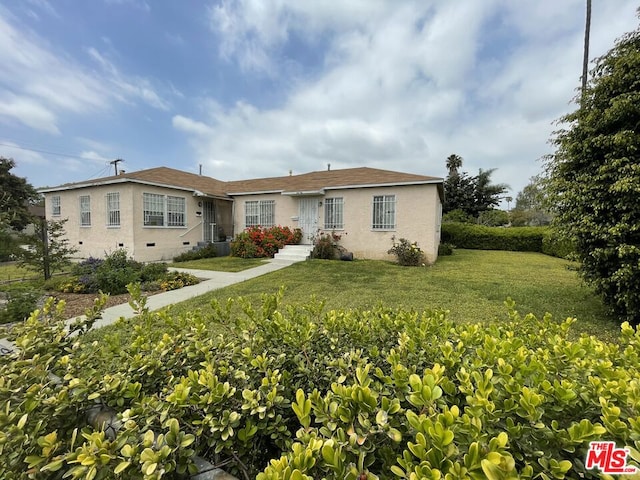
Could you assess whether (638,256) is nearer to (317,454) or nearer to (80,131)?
(317,454)

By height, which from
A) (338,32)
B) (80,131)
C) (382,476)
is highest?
(338,32)

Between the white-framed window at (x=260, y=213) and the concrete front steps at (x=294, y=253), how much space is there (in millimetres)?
2416

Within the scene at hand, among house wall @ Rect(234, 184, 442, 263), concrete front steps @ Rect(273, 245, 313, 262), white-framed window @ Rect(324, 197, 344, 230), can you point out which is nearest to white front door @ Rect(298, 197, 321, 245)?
house wall @ Rect(234, 184, 442, 263)

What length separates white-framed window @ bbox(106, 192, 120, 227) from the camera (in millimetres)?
12617

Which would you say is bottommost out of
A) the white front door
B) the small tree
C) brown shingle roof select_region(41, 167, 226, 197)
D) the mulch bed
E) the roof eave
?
the mulch bed

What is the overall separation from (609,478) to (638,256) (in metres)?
5.50

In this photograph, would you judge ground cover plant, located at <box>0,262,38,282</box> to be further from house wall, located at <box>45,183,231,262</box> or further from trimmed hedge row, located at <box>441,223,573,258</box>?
trimmed hedge row, located at <box>441,223,573,258</box>

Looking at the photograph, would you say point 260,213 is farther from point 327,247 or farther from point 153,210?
point 153,210

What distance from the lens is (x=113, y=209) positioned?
41.8ft

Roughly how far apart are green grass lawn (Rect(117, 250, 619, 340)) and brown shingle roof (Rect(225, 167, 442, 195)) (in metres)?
4.16

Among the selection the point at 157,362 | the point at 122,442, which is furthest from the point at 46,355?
the point at 122,442

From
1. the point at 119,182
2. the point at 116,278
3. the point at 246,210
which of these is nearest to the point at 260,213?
the point at 246,210

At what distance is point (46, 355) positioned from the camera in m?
1.64

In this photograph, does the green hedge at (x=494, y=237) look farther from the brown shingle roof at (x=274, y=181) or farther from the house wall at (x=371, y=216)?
the brown shingle roof at (x=274, y=181)
